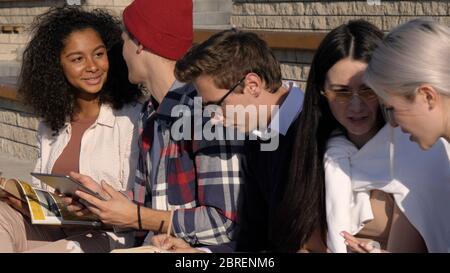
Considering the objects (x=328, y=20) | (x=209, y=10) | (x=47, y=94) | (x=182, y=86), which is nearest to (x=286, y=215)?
(x=182, y=86)

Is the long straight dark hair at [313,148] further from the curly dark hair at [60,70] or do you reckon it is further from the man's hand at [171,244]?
the curly dark hair at [60,70]

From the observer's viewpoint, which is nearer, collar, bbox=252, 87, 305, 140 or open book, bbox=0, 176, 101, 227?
collar, bbox=252, 87, 305, 140

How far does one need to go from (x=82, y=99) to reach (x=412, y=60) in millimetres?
2157

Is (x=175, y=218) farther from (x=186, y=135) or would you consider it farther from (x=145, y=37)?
(x=145, y=37)

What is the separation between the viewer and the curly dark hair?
421 centimetres

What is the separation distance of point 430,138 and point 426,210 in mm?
320

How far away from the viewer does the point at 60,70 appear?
428cm

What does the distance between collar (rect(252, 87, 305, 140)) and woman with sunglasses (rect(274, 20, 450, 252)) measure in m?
0.18

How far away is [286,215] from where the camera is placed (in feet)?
9.88

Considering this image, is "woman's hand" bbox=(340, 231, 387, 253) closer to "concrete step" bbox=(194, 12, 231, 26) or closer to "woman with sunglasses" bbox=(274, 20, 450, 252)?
"woman with sunglasses" bbox=(274, 20, 450, 252)

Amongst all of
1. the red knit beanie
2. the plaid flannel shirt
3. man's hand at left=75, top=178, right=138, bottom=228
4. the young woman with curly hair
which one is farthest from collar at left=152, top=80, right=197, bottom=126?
the young woman with curly hair

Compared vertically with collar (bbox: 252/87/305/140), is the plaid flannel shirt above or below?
below

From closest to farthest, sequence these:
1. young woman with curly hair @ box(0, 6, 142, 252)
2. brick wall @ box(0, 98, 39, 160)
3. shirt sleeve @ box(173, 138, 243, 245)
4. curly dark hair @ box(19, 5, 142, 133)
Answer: shirt sleeve @ box(173, 138, 243, 245) < young woman with curly hair @ box(0, 6, 142, 252) < curly dark hair @ box(19, 5, 142, 133) < brick wall @ box(0, 98, 39, 160)

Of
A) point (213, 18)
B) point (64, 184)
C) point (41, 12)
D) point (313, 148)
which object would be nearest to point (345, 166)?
point (313, 148)
